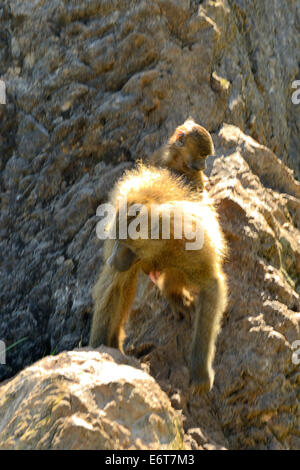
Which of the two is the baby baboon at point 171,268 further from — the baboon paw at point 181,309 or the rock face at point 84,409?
the rock face at point 84,409

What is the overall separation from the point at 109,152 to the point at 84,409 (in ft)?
8.18

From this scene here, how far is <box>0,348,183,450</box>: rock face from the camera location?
2.85m

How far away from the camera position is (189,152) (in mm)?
4500

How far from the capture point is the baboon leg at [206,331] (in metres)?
3.65

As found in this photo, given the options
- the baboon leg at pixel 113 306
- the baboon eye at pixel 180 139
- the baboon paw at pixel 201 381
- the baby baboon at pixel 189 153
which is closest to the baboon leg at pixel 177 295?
the baboon leg at pixel 113 306

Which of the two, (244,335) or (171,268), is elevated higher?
(171,268)

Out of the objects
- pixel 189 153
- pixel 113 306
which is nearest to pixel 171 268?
pixel 113 306

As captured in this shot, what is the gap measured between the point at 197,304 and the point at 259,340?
0.41m

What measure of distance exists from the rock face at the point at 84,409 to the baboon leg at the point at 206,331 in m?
0.38

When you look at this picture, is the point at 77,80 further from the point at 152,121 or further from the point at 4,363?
the point at 4,363

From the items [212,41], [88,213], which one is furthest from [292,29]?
[88,213]

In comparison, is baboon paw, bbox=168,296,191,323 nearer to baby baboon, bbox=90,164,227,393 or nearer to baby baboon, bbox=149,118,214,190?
baby baboon, bbox=90,164,227,393

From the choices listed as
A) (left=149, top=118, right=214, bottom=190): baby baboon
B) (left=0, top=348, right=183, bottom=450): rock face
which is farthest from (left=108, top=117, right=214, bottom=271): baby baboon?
(left=0, top=348, right=183, bottom=450): rock face

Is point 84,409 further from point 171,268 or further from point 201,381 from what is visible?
point 171,268
